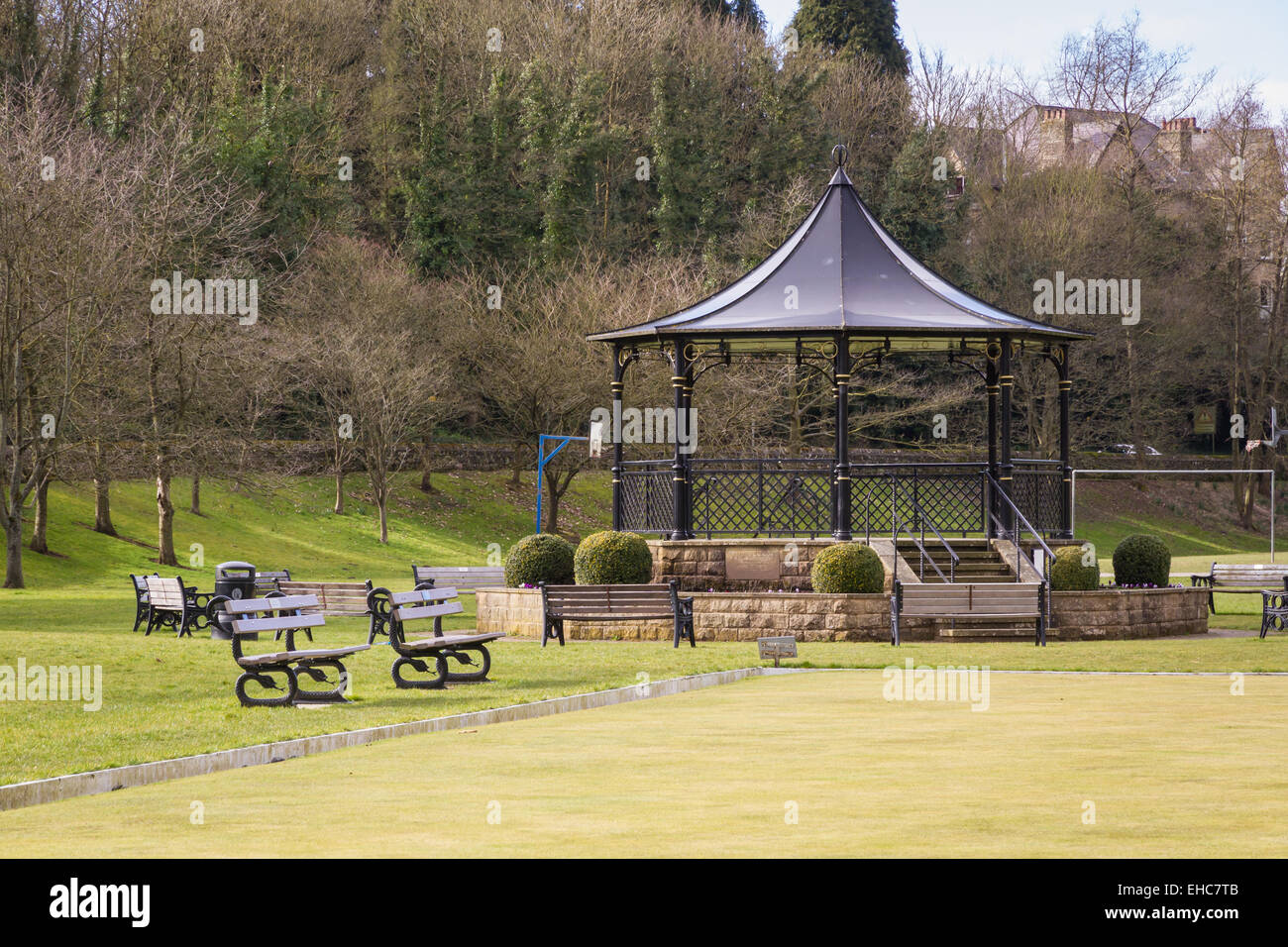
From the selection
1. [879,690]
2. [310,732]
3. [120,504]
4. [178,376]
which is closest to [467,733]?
[310,732]

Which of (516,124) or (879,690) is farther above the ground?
(516,124)

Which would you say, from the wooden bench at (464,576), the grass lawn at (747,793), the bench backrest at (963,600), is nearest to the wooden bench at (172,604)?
the wooden bench at (464,576)

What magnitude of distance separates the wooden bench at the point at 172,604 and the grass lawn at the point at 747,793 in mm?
10878

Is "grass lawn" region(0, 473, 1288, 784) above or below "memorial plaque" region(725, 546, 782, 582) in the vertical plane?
below

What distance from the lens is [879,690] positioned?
599 inches

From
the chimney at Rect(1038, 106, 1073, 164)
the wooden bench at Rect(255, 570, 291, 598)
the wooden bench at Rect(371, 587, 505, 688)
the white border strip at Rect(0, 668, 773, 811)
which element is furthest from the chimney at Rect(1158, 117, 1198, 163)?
the white border strip at Rect(0, 668, 773, 811)

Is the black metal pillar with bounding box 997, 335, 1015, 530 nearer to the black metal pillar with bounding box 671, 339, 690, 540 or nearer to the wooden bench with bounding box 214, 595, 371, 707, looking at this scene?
the black metal pillar with bounding box 671, 339, 690, 540

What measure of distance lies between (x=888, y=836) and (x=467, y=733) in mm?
5128

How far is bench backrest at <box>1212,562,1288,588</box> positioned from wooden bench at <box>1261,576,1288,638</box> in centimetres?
389

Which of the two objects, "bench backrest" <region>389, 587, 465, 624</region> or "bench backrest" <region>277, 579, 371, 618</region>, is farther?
"bench backrest" <region>277, 579, 371, 618</region>

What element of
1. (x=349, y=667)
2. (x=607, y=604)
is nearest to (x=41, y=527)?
(x=607, y=604)

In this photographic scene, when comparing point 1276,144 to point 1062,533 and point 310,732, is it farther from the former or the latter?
point 310,732

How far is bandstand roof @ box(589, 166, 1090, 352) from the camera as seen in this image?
23.5 metres

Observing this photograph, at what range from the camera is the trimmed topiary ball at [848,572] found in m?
21.5
